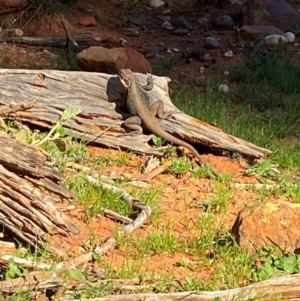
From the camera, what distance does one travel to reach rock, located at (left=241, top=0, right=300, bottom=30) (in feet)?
29.0

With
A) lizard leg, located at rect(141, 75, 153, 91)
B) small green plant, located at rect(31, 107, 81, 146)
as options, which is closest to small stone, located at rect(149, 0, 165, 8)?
lizard leg, located at rect(141, 75, 153, 91)

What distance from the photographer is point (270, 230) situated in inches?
165

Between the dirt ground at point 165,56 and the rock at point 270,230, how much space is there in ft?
0.93

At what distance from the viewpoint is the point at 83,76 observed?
19.3 ft

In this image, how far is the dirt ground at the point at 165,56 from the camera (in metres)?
4.43

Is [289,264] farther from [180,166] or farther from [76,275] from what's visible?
[180,166]

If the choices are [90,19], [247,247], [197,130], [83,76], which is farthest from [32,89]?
[90,19]

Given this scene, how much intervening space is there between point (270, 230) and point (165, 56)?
12.8ft

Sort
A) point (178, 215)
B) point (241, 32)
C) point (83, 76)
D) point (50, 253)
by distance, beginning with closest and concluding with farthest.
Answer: point (50, 253) → point (178, 215) → point (83, 76) → point (241, 32)

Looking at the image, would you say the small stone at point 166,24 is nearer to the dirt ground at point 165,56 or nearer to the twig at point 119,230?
the dirt ground at point 165,56

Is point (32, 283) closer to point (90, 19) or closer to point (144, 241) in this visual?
point (144, 241)

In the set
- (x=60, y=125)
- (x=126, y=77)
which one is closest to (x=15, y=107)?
(x=60, y=125)

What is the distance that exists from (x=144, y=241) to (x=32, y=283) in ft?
2.62

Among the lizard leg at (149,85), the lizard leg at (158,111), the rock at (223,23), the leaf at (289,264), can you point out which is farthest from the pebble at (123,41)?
the leaf at (289,264)
